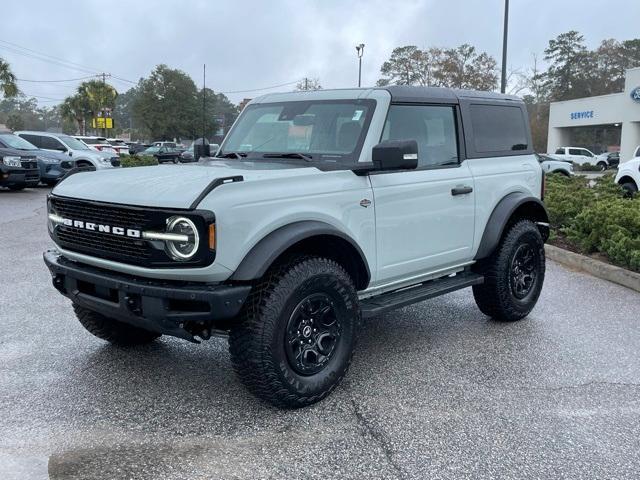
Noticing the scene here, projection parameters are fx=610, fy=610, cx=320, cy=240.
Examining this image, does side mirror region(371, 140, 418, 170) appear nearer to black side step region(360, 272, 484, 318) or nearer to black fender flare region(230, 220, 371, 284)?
black fender flare region(230, 220, 371, 284)

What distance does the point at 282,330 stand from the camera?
346 cm

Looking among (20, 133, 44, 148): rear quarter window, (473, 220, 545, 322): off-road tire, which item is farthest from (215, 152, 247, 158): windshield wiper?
(20, 133, 44, 148): rear quarter window

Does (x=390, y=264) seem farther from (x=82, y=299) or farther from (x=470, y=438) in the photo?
(x=82, y=299)

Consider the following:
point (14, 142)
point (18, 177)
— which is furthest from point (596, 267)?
point (14, 142)

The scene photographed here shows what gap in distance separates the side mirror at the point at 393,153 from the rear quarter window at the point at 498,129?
56.1 inches

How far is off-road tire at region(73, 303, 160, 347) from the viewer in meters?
4.40

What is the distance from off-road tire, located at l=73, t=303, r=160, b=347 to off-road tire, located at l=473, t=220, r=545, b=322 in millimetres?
2810

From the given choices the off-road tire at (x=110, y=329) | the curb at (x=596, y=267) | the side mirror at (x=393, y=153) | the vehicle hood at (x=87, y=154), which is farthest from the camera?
the vehicle hood at (x=87, y=154)

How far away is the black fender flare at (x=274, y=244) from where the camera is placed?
128 inches

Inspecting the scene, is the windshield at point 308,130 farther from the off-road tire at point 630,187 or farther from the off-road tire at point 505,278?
the off-road tire at point 630,187

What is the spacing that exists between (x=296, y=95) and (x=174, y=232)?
6.69ft

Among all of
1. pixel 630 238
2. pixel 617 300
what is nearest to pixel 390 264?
pixel 617 300

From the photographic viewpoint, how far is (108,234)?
3.49m

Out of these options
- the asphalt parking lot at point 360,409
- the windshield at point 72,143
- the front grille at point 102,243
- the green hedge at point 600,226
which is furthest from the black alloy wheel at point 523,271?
the windshield at point 72,143
